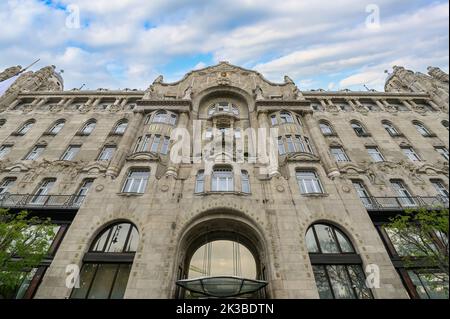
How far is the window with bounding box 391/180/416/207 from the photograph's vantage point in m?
17.7

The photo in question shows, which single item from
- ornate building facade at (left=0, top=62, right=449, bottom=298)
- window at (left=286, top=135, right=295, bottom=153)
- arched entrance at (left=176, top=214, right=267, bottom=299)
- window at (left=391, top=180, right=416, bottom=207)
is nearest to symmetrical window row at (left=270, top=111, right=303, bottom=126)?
ornate building facade at (left=0, top=62, right=449, bottom=298)

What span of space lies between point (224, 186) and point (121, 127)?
16.4 meters

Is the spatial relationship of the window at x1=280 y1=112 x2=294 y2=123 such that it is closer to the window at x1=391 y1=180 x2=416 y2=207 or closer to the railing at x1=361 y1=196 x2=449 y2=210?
the railing at x1=361 y1=196 x2=449 y2=210

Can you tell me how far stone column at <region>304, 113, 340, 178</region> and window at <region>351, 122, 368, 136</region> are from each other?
252 inches

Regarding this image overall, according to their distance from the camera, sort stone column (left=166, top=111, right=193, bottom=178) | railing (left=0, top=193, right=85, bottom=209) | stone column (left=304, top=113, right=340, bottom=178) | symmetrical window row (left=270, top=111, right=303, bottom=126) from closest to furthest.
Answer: railing (left=0, top=193, right=85, bottom=209) → stone column (left=166, top=111, right=193, bottom=178) → stone column (left=304, top=113, right=340, bottom=178) → symmetrical window row (left=270, top=111, right=303, bottom=126)

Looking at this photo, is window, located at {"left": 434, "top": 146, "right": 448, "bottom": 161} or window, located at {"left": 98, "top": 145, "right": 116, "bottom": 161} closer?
window, located at {"left": 434, "top": 146, "right": 448, "bottom": 161}

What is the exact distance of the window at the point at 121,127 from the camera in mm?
24891

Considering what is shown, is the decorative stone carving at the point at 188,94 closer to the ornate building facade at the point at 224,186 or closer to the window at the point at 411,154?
the ornate building facade at the point at 224,186

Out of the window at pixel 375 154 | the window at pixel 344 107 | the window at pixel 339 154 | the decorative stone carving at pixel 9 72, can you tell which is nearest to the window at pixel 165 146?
the window at pixel 339 154

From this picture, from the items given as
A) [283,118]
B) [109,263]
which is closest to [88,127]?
[109,263]

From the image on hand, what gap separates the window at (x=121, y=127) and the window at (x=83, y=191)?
7149 millimetres

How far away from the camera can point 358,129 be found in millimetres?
25703
